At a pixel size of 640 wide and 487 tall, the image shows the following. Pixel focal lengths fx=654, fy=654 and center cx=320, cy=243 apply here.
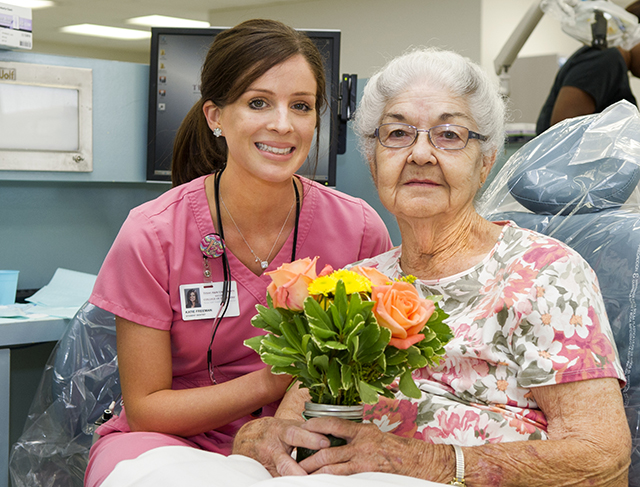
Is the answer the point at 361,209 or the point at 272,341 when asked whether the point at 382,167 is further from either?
the point at 272,341

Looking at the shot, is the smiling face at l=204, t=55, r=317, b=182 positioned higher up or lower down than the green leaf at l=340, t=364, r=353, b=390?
higher up

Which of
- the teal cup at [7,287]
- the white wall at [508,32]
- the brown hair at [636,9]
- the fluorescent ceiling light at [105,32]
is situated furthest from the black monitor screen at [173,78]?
the fluorescent ceiling light at [105,32]

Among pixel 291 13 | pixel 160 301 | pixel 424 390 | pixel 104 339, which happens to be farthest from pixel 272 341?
pixel 291 13

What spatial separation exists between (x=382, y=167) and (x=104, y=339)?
0.94 m

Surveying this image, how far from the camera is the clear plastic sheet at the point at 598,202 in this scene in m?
1.25

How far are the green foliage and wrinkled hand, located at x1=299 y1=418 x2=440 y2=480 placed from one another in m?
0.06

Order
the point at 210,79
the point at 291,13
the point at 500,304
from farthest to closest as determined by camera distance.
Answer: the point at 291,13 < the point at 210,79 < the point at 500,304

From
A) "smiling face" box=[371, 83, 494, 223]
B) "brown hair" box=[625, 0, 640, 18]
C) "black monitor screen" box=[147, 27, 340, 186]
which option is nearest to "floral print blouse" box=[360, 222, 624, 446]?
"smiling face" box=[371, 83, 494, 223]

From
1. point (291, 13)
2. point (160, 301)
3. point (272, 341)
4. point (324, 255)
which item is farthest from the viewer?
point (291, 13)

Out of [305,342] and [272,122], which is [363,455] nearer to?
[305,342]

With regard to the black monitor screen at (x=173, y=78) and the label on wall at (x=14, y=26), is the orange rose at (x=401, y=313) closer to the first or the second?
the black monitor screen at (x=173, y=78)

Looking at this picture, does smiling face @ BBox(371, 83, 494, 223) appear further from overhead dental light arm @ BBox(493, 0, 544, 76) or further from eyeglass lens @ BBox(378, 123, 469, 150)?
overhead dental light arm @ BBox(493, 0, 544, 76)

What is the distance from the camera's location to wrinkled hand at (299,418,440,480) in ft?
3.34

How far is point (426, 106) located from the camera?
1.29 metres
